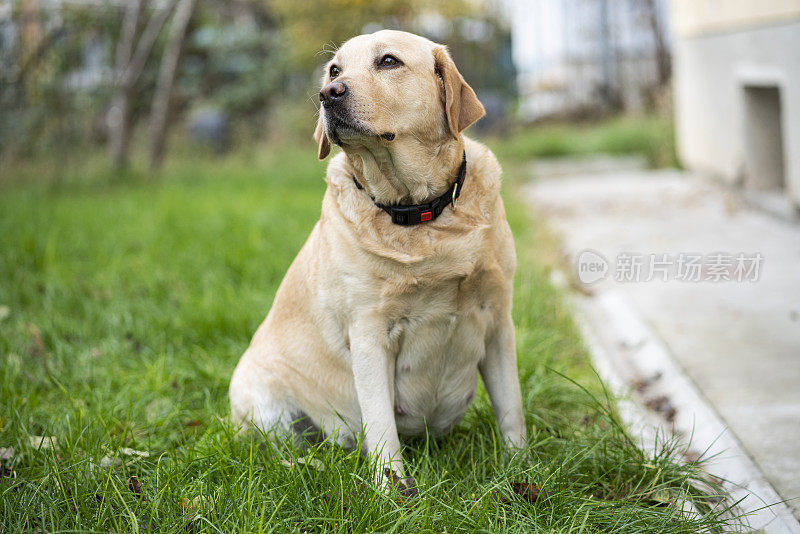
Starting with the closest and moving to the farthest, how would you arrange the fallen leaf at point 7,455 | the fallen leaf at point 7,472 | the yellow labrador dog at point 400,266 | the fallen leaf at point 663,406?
the yellow labrador dog at point 400,266 → the fallen leaf at point 7,472 → the fallen leaf at point 7,455 → the fallen leaf at point 663,406

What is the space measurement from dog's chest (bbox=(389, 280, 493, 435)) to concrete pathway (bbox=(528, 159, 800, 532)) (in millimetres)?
927

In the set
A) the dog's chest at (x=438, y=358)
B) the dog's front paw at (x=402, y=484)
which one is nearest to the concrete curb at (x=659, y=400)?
the dog's chest at (x=438, y=358)

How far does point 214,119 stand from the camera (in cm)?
1359

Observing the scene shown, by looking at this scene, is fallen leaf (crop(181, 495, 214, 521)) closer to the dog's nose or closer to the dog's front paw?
the dog's front paw

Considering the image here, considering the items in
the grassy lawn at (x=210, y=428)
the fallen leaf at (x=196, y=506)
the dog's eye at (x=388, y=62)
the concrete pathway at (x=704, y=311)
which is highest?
the dog's eye at (x=388, y=62)

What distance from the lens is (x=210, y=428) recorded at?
274 centimetres

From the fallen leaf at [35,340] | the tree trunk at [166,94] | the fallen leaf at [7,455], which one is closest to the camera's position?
the fallen leaf at [7,455]

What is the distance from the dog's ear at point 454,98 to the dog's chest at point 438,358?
0.56 metres

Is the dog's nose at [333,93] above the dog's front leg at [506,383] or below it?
above

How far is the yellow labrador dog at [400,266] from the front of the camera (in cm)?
243

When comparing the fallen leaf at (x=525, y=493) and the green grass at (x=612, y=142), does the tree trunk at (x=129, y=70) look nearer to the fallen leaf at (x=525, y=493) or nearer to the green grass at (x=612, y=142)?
the green grass at (x=612, y=142)

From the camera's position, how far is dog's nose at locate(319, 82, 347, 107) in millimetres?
2326

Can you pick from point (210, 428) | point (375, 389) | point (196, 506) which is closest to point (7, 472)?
point (210, 428)

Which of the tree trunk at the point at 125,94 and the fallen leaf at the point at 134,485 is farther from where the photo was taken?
the tree trunk at the point at 125,94
